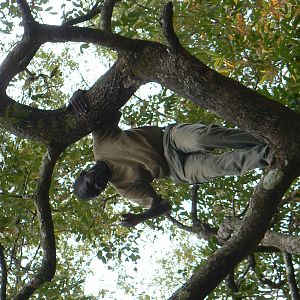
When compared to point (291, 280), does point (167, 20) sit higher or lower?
higher

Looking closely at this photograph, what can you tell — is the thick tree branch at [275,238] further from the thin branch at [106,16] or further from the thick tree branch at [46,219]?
the thin branch at [106,16]

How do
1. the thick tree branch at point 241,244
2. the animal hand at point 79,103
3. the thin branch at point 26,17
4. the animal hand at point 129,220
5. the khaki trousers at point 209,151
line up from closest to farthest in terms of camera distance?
the thick tree branch at point 241,244 → the khaki trousers at point 209,151 → the animal hand at point 129,220 → the thin branch at point 26,17 → the animal hand at point 79,103

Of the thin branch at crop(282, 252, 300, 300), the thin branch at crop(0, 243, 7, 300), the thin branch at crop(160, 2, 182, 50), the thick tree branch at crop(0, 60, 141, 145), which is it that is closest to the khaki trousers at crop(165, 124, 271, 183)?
the thick tree branch at crop(0, 60, 141, 145)

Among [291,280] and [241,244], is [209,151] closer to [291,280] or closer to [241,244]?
[241,244]

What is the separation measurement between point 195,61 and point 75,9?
3.56m

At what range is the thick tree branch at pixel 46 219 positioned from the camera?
4.79 m

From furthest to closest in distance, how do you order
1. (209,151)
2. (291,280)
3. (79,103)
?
1. (291,280)
2. (79,103)
3. (209,151)

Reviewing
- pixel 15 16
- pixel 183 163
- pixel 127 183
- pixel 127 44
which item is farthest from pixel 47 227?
pixel 15 16

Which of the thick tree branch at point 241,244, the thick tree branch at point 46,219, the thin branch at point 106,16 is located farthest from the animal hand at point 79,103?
the thick tree branch at point 241,244

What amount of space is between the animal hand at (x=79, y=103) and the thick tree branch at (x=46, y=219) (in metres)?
0.59

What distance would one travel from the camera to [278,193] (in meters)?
3.10

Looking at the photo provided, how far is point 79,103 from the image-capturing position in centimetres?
447

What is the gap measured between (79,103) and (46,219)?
1.49 metres

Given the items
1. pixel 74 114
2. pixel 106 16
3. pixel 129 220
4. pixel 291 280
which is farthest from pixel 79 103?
pixel 291 280
